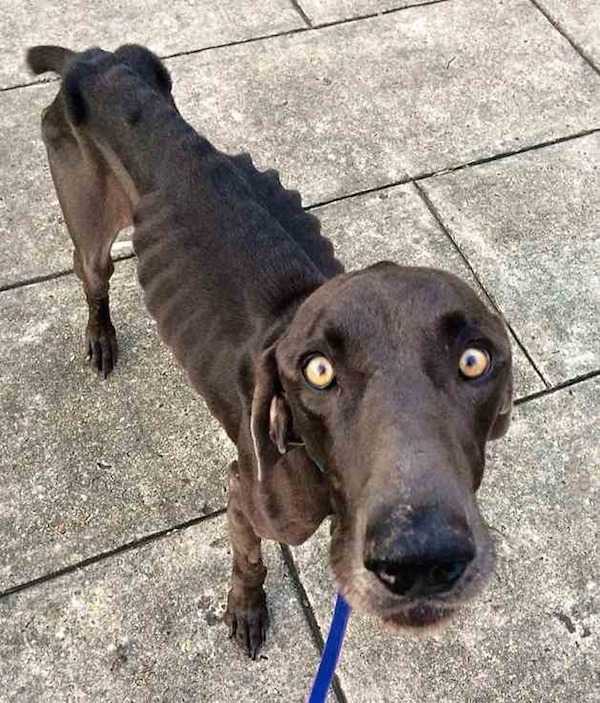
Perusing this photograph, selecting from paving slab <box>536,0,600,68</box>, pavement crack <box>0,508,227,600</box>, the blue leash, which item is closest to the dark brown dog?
the blue leash

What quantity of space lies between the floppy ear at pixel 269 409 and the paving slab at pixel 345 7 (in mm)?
4066

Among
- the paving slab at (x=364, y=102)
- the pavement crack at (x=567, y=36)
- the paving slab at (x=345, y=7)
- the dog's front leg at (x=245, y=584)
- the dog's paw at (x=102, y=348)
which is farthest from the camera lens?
the paving slab at (x=345, y=7)

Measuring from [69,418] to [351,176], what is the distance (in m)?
2.19

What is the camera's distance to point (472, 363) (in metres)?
2.21

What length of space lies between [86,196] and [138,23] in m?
2.64

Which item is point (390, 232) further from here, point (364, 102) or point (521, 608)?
point (521, 608)

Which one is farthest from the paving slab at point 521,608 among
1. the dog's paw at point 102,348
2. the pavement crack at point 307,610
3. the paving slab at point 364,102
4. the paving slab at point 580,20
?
the paving slab at point 580,20

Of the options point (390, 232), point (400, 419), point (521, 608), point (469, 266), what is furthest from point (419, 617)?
point (390, 232)

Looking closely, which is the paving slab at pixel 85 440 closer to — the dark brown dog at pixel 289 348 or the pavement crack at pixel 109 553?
the pavement crack at pixel 109 553

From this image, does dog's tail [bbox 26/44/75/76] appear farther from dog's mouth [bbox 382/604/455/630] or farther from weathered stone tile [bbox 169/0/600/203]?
dog's mouth [bbox 382/604/455/630]

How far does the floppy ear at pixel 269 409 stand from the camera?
252 cm

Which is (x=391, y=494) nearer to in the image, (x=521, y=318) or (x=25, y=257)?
(x=521, y=318)

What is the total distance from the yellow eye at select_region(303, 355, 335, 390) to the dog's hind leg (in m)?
1.73

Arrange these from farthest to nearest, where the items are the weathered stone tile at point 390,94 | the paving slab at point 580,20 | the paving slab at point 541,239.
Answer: the paving slab at point 580,20
the weathered stone tile at point 390,94
the paving slab at point 541,239
